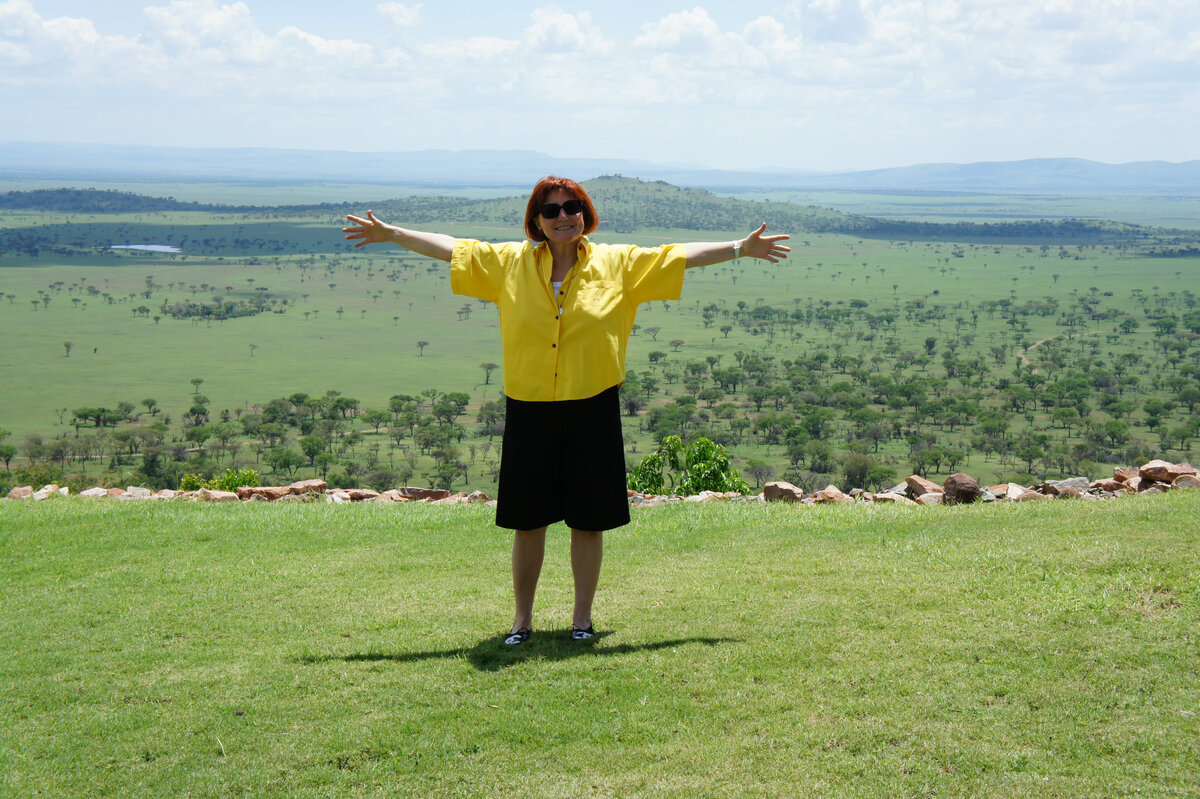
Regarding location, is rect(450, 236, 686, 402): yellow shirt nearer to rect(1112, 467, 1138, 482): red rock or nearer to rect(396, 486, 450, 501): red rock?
rect(396, 486, 450, 501): red rock

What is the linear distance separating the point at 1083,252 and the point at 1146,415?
136 m

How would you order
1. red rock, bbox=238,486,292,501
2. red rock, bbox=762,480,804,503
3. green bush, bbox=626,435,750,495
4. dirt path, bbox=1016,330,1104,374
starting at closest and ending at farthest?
red rock, bbox=762,480,804,503 → red rock, bbox=238,486,292,501 → green bush, bbox=626,435,750,495 → dirt path, bbox=1016,330,1104,374

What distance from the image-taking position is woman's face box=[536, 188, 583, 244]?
16.1 feet

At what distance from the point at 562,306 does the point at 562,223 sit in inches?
17.4

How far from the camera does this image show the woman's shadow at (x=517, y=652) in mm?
5105

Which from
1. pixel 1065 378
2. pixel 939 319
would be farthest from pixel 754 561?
pixel 939 319

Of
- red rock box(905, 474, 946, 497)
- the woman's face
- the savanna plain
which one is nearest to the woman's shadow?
the savanna plain

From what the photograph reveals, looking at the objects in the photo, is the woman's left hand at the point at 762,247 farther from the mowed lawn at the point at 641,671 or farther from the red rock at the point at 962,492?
the red rock at the point at 962,492

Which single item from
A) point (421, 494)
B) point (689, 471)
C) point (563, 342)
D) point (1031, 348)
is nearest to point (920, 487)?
point (689, 471)

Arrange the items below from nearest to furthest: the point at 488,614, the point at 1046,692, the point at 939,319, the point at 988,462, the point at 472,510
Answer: the point at 1046,692, the point at 488,614, the point at 472,510, the point at 988,462, the point at 939,319

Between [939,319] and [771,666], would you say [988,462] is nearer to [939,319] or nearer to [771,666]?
[771,666]

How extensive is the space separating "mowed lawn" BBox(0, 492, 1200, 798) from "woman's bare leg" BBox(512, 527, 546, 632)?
0.20 meters

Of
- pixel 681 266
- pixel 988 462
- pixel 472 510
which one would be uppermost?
pixel 681 266

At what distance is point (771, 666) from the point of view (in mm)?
4879
